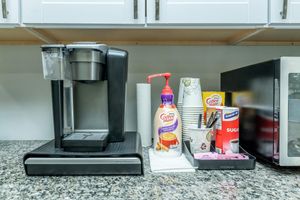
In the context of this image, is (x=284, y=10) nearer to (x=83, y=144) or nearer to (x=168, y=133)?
(x=168, y=133)

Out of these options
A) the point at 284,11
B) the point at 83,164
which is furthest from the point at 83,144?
the point at 284,11

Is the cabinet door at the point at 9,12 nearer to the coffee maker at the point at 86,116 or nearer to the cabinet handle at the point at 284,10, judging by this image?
the coffee maker at the point at 86,116

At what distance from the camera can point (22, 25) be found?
788 millimetres

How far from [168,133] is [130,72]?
1.28 ft

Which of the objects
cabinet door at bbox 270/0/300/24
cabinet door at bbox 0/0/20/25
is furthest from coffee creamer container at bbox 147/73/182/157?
cabinet door at bbox 0/0/20/25

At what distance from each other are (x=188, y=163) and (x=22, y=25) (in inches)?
26.3

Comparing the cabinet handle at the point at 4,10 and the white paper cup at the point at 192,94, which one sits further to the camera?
the white paper cup at the point at 192,94

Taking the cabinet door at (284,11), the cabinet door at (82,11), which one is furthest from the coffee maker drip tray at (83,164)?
the cabinet door at (284,11)

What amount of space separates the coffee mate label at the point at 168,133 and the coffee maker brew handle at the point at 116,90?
127 mm

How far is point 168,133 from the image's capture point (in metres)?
0.82

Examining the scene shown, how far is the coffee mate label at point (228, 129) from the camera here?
0.76 metres

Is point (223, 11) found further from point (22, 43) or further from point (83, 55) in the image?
point (22, 43)

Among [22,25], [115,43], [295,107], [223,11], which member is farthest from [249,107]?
[22,25]

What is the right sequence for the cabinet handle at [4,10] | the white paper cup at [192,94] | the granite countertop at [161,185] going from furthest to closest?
the white paper cup at [192,94], the cabinet handle at [4,10], the granite countertop at [161,185]
